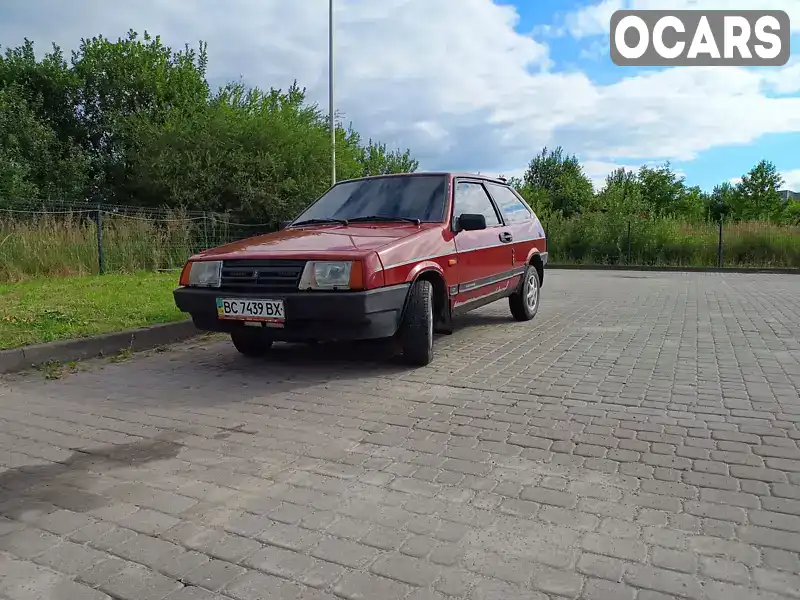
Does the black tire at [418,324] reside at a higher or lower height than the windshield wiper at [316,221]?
lower

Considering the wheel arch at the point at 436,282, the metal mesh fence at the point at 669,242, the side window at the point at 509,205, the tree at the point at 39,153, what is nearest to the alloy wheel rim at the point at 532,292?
the side window at the point at 509,205

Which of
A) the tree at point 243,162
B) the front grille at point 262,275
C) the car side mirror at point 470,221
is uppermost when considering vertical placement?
the tree at point 243,162

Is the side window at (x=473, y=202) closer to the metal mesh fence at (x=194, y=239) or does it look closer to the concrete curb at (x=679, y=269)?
the metal mesh fence at (x=194, y=239)

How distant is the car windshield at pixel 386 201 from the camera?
5934 mm

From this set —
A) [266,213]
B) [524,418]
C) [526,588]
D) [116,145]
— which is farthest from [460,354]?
[116,145]

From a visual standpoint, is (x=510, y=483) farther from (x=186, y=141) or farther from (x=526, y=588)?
(x=186, y=141)

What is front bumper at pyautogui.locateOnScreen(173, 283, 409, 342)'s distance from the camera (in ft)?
15.0

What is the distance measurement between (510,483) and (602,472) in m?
0.48

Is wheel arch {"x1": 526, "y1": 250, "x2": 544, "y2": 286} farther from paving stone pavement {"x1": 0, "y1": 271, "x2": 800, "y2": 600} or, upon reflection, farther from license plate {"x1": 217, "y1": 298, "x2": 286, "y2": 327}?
license plate {"x1": 217, "y1": 298, "x2": 286, "y2": 327}

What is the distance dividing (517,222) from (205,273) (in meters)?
3.95

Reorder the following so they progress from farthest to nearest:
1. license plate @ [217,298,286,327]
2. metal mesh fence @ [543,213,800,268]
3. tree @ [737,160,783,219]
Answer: tree @ [737,160,783,219]
metal mesh fence @ [543,213,800,268]
license plate @ [217,298,286,327]

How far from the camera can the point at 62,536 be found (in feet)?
8.19

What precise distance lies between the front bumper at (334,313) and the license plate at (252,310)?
0.04 m

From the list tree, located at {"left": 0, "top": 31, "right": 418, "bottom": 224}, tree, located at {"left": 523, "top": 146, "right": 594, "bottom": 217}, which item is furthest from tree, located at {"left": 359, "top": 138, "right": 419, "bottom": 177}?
tree, located at {"left": 523, "top": 146, "right": 594, "bottom": 217}
